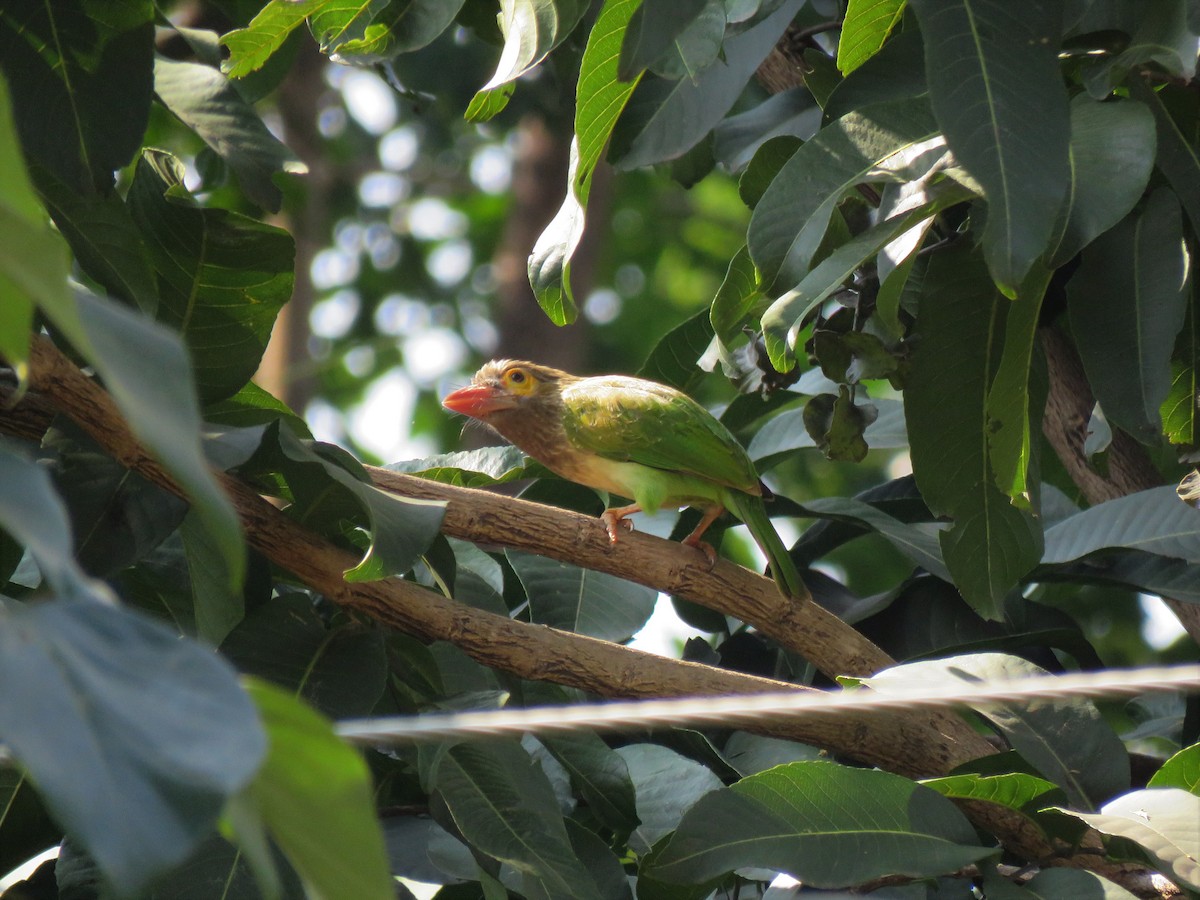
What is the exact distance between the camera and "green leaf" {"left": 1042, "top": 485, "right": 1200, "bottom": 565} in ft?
9.03

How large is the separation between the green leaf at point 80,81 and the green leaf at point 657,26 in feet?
3.37

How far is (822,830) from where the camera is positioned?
201 cm

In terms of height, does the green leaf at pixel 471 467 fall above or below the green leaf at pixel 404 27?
below

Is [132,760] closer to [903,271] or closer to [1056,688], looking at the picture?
[1056,688]

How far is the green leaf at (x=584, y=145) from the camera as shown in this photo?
220 cm

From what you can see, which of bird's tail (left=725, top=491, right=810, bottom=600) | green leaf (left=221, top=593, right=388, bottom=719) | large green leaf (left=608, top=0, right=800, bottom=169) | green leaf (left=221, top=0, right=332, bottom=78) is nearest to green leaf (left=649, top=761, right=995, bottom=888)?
green leaf (left=221, top=593, right=388, bottom=719)

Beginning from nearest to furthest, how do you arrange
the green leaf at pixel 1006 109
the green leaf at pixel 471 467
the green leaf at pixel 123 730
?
the green leaf at pixel 123 730
the green leaf at pixel 1006 109
the green leaf at pixel 471 467

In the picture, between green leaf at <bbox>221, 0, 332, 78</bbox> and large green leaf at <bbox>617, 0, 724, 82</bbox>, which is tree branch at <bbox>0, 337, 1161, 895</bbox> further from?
large green leaf at <bbox>617, 0, 724, 82</bbox>

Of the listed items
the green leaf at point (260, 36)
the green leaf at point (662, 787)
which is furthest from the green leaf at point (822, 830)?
the green leaf at point (260, 36)

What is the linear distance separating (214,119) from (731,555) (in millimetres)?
5976

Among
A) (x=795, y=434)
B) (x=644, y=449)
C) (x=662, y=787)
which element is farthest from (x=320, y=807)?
(x=795, y=434)

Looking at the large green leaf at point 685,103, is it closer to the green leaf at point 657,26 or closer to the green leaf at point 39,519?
the green leaf at point 657,26

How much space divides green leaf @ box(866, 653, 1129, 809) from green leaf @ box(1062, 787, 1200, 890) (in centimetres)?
19

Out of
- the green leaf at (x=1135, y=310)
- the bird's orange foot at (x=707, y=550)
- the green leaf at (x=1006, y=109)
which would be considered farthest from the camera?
the bird's orange foot at (x=707, y=550)
